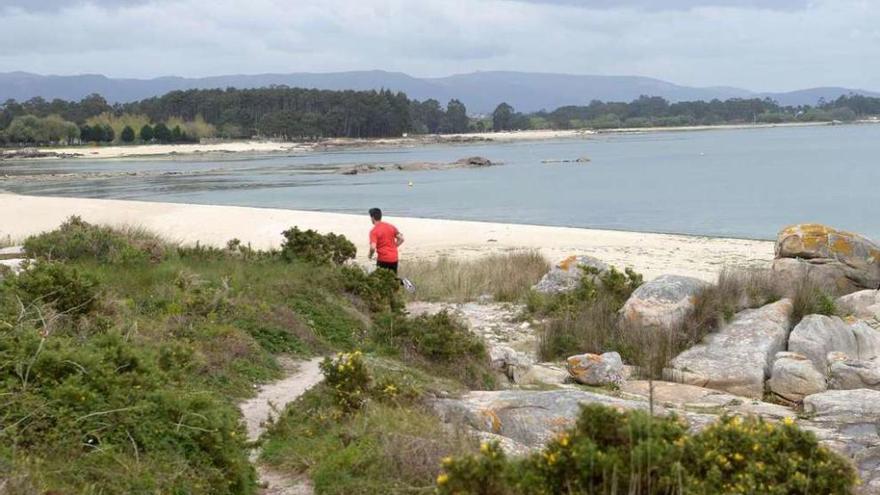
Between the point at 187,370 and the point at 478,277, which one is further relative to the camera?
the point at 478,277

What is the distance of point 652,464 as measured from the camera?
4.64m

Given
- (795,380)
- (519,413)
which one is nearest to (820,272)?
(795,380)

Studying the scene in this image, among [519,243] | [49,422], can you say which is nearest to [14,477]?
[49,422]

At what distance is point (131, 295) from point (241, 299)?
130cm

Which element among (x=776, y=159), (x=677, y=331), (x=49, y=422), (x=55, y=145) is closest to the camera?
(x=49, y=422)

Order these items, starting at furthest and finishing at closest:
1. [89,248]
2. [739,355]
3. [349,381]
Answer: [89,248] → [739,355] → [349,381]

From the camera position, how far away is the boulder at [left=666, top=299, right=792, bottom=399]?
12.3 m

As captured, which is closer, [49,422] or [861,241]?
[49,422]

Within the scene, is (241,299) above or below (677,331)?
above

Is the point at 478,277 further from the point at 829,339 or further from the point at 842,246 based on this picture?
the point at 829,339

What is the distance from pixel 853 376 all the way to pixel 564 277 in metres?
6.21

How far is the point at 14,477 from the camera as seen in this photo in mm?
4980

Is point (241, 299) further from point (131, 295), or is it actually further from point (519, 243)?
point (519, 243)

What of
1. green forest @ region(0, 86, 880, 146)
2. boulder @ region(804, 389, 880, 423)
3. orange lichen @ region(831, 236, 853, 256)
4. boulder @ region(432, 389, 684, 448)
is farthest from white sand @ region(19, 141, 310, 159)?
boulder @ region(432, 389, 684, 448)
